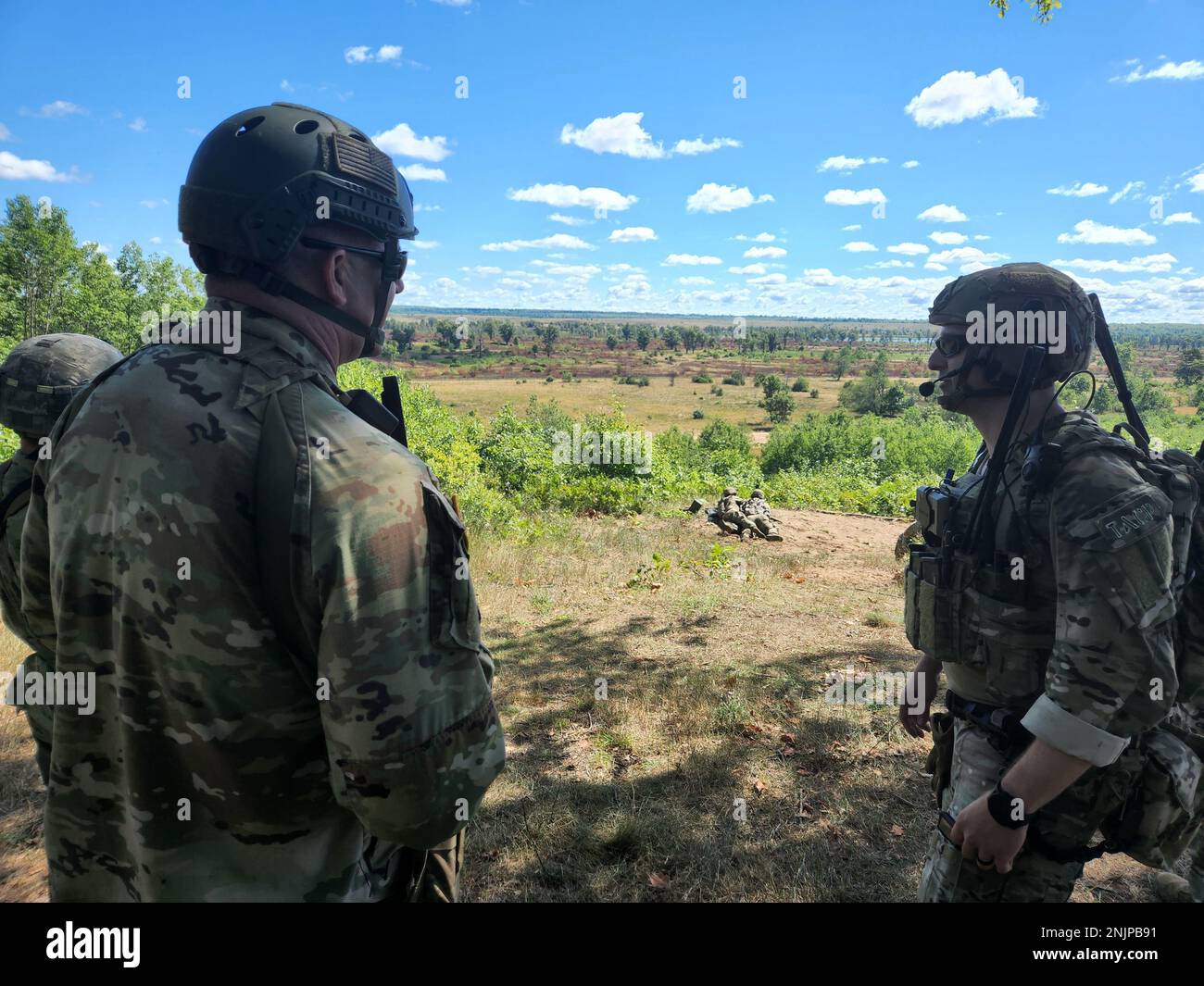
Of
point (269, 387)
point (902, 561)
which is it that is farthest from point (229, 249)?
point (902, 561)

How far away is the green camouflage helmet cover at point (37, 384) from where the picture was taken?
8.86 ft

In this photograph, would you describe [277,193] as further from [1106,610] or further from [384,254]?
[1106,610]

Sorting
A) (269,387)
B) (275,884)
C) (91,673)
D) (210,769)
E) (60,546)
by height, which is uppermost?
(269,387)

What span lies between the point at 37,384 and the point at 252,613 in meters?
2.25

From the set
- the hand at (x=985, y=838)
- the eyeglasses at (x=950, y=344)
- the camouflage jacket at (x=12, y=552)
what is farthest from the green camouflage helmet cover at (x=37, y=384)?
the hand at (x=985, y=838)

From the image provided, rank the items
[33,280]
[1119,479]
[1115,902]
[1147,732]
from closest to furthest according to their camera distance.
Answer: [1119,479] < [1147,732] < [1115,902] < [33,280]

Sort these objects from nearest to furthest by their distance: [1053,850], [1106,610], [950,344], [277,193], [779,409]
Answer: [277,193], [1106,610], [1053,850], [950,344], [779,409]

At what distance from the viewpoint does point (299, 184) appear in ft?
4.98

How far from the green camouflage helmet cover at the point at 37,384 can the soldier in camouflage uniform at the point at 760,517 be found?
10.1 metres

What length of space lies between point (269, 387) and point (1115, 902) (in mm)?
4034

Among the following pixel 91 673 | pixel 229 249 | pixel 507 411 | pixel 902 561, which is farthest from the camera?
pixel 507 411

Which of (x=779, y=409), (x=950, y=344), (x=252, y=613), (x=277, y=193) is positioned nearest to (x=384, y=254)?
(x=277, y=193)

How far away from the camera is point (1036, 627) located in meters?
2.17

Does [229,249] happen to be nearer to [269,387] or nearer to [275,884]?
[269,387]
